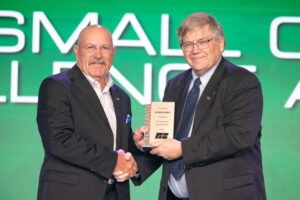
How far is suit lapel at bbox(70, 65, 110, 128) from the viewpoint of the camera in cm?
317

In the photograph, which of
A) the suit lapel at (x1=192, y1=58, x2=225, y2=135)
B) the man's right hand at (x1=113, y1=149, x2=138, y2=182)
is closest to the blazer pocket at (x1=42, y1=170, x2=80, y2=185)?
the man's right hand at (x1=113, y1=149, x2=138, y2=182)

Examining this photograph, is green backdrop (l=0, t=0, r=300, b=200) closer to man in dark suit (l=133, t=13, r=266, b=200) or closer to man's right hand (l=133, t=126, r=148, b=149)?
man's right hand (l=133, t=126, r=148, b=149)

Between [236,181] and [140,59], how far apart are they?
102 inches

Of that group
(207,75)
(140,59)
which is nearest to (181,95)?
(207,75)

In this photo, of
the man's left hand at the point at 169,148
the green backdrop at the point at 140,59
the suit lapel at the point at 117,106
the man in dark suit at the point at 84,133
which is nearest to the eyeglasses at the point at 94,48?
the man in dark suit at the point at 84,133

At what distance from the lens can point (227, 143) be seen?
285 cm

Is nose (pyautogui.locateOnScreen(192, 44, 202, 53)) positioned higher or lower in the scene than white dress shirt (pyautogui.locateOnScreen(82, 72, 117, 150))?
higher

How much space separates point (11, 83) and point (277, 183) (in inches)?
→ 129

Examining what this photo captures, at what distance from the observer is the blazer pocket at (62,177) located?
300 cm

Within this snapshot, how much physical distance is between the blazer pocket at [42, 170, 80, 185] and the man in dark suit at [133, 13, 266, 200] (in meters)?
0.58

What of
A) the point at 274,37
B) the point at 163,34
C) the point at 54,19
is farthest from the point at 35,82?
the point at 274,37

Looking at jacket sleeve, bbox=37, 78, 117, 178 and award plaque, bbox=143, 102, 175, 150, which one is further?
award plaque, bbox=143, 102, 175, 150

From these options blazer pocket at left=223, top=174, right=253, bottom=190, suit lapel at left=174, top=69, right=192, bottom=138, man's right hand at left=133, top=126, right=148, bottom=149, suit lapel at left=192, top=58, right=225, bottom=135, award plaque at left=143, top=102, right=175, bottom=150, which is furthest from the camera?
man's right hand at left=133, top=126, right=148, bottom=149

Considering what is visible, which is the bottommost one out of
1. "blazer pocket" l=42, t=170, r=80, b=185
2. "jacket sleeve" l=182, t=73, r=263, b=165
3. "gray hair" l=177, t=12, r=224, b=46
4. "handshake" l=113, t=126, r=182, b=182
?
"blazer pocket" l=42, t=170, r=80, b=185
